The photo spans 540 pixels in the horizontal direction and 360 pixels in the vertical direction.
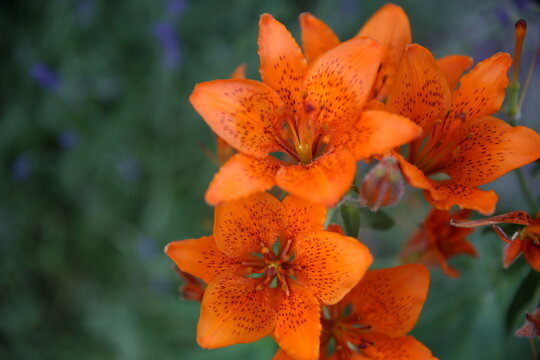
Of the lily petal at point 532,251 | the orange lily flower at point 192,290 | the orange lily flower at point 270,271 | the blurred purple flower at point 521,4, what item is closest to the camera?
the orange lily flower at point 270,271

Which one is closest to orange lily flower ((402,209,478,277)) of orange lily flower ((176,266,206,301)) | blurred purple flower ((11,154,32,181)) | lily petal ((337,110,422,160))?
lily petal ((337,110,422,160))

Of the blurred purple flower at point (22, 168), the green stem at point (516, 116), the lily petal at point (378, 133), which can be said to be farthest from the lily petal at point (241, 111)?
the blurred purple flower at point (22, 168)

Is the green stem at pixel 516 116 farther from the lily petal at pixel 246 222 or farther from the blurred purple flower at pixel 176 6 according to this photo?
the blurred purple flower at pixel 176 6

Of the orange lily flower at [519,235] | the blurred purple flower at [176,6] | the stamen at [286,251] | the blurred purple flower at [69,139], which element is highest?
the blurred purple flower at [176,6]

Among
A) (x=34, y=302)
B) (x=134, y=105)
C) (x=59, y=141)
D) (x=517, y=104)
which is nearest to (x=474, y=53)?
(x=517, y=104)

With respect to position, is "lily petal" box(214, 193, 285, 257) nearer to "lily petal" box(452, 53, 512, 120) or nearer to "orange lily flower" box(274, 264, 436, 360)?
"orange lily flower" box(274, 264, 436, 360)

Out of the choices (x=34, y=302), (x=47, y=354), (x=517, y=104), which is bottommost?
(x=47, y=354)

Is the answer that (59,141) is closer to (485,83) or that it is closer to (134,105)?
(134,105)

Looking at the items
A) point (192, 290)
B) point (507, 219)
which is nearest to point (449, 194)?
point (507, 219)
